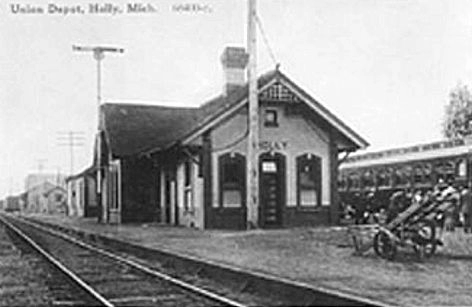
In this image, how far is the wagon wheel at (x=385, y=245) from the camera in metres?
15.1

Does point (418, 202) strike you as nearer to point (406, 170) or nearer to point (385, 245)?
point (385, 245)

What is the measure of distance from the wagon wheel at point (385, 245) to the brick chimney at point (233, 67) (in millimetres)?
19007

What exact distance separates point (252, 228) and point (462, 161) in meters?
6.58

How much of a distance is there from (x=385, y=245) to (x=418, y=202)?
1.00 m

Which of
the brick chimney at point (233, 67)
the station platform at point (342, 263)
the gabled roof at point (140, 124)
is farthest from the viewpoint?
the gabled roof at point (140, 124)

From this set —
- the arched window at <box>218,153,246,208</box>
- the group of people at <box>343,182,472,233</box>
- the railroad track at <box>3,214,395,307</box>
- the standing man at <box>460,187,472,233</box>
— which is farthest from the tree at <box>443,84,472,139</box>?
the railroad track at <box>3,214,395,307</box>

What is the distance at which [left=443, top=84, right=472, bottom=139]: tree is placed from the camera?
6319 cm

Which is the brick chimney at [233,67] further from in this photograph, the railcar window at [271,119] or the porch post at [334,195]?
the porch post at [334,195]

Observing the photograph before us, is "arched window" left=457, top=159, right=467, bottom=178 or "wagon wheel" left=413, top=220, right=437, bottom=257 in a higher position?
"arched window" left=457, top=159, right=467, bottom=178

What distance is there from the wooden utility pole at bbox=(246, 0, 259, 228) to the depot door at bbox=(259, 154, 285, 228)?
3.80 metres

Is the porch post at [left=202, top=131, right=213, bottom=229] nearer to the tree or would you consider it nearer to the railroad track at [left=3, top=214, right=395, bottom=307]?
the railroad track at [left=3, top=214, right=395, bottom=307]

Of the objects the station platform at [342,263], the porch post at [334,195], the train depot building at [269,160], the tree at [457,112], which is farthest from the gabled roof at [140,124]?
the tree at [457,112]

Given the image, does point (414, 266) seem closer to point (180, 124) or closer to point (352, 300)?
point (352, 300)

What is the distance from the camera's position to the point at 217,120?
2770 cm
